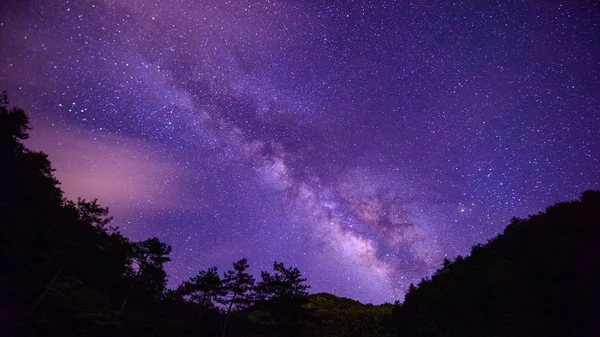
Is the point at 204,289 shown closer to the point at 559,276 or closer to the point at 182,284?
the point at 182,284

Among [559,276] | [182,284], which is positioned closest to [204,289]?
[182,284]

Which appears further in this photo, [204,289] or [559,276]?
[204,289]

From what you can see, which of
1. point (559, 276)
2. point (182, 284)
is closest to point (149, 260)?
point (182, 284)

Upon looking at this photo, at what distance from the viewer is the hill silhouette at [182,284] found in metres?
18.7

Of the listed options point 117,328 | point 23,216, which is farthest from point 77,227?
point 117,328

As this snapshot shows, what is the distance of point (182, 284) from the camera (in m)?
35.9

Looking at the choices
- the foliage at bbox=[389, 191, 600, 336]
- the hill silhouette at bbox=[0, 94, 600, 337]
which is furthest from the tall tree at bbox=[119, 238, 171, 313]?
the foliage at bbox=[389, 191, 600, 336]

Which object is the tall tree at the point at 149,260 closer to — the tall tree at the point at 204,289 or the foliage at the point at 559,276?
the tall tree at the point at 204,289

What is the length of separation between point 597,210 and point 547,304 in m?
6.95

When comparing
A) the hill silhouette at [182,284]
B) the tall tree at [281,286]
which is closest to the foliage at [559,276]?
the hill silhouette at [182,284]

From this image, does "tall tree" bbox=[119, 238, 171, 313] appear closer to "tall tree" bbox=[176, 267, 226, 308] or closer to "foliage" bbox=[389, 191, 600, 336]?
"tall tree" bbox=[176, 267, 226, 308]

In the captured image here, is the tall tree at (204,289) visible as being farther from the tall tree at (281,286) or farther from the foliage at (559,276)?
the foliage at (559,276)

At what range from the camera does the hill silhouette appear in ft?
61.4

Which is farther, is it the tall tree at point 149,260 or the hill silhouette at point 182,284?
the tall tree at point 149,260
